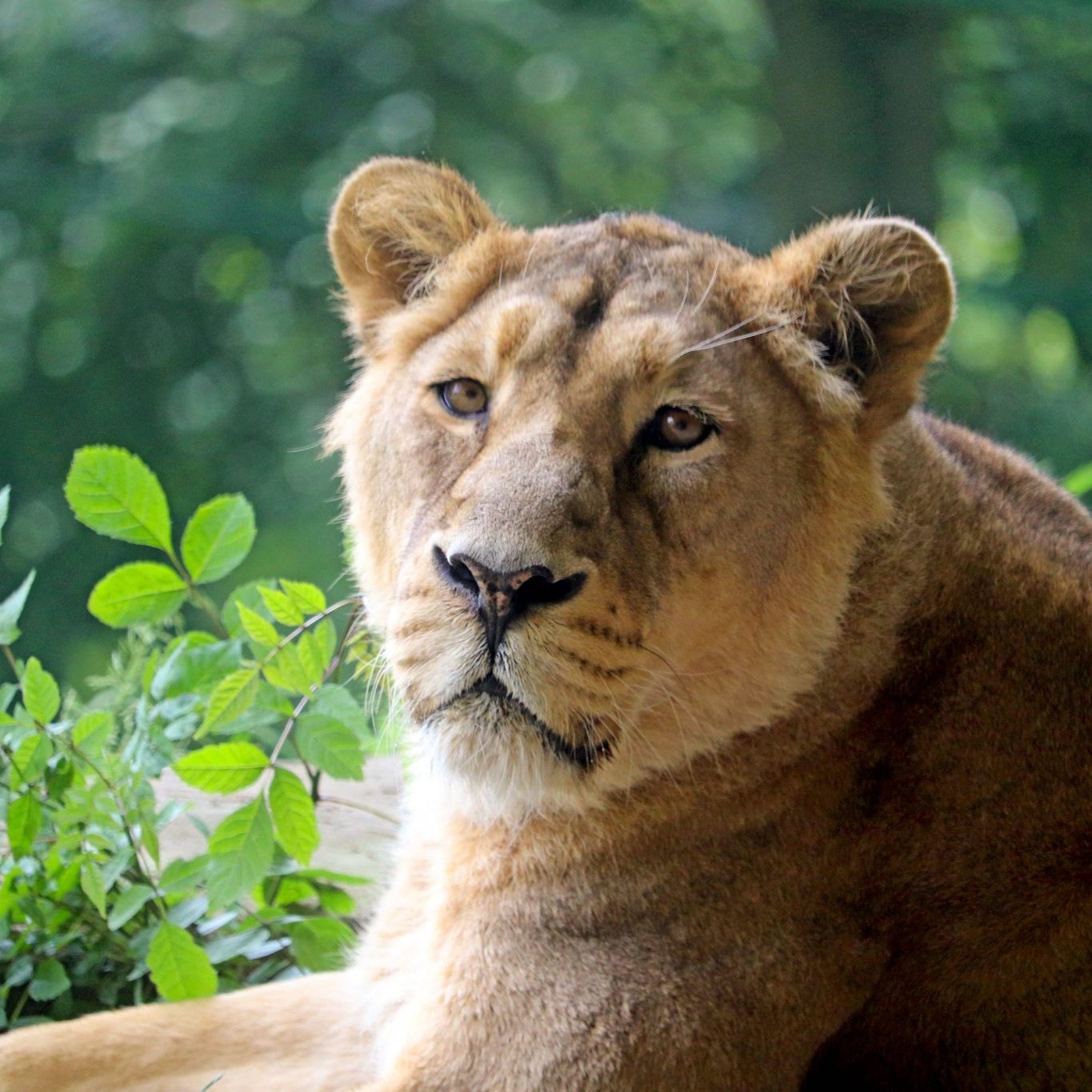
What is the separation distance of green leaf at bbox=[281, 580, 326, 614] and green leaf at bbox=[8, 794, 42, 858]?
637 mm

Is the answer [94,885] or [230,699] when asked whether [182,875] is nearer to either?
[94,885]

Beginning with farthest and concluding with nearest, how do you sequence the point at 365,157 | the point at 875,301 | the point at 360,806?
the point at 365,157 < the point at 360,806 < the point at 875,301

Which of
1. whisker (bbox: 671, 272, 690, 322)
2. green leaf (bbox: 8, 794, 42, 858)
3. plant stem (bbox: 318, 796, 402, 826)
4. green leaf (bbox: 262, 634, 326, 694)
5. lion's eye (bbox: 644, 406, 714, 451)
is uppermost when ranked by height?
whisker (bbox: 671, 272, 690, 322)

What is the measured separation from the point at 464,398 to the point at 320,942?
1295 mm

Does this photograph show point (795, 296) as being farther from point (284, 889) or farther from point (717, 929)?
point (284, 889)

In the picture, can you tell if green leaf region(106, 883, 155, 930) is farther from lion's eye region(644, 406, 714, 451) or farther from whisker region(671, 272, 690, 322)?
whisker region(671, 272, 690, 322)

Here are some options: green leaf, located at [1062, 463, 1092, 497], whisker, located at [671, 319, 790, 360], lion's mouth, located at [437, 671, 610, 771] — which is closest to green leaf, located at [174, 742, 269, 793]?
lion's mouth, located at [437, 671, 610, 771]

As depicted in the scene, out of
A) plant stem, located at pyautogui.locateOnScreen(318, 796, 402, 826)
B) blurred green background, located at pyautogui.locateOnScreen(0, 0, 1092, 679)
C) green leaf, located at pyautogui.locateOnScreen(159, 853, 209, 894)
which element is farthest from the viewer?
blurred green background, located at pyautogui.locateOnScreen(0, 0, 1092, 679)

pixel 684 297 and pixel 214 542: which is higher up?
pixel 684 297

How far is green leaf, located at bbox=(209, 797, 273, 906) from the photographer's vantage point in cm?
288

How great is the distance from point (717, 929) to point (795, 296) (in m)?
1.07

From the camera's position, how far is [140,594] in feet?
10.2

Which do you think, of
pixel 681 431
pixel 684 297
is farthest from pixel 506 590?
pixel 684 297

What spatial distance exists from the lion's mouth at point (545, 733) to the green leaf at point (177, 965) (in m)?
0.91
